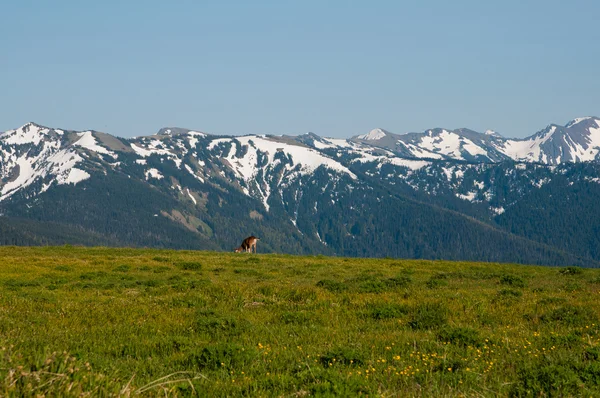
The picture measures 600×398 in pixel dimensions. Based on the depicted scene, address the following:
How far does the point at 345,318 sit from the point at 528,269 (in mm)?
27760

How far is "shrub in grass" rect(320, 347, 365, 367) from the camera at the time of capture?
12.2m

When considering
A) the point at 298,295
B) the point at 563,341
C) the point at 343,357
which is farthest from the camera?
the point at 298,295

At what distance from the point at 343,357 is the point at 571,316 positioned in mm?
8873

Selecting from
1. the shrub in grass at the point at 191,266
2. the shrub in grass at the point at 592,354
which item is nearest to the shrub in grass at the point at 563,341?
the shrub in grass at the point at 592,354

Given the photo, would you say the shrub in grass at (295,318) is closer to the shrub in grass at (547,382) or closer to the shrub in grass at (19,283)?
the shrub in grass at (547,382)

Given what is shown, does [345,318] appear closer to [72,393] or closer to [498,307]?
[498,307]

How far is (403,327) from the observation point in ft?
54.0

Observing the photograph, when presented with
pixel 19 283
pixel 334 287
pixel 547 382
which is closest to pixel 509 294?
pixel 334 287

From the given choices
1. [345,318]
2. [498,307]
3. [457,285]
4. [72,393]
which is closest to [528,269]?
[457,285]

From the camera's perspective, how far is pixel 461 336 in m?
14.5

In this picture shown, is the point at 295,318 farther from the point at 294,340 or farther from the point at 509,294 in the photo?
the point at 509,294

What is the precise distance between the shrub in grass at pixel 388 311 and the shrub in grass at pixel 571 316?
14.1 feet

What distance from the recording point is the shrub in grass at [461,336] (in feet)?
46.6

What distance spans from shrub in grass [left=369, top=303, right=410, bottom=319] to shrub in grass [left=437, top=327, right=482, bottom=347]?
2.85m
